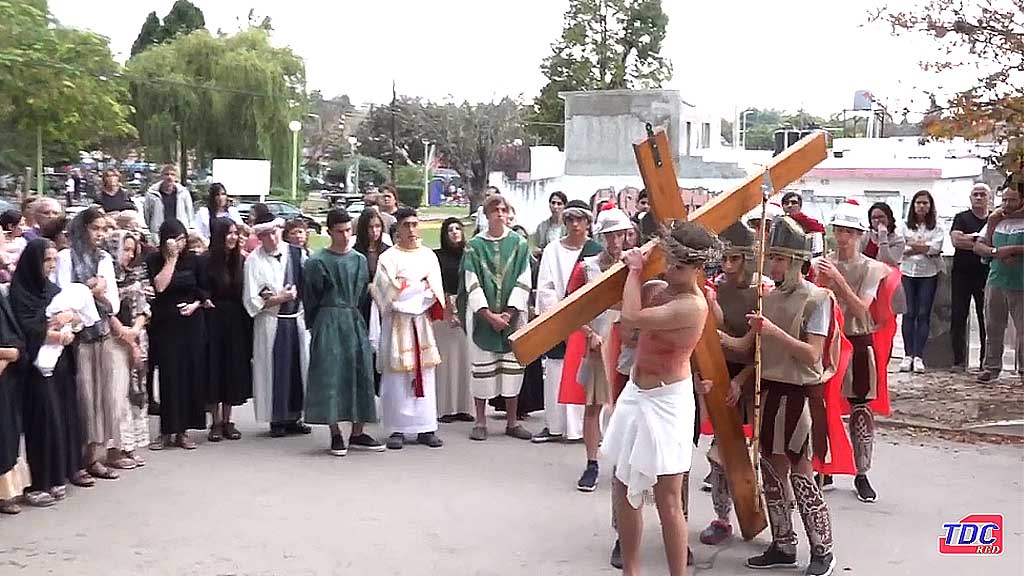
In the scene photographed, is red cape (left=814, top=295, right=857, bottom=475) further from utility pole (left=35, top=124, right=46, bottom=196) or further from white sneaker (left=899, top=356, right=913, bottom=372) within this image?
utility pole (left=35, top=124, right=46, bottom=196)

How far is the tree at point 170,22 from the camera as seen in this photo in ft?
178

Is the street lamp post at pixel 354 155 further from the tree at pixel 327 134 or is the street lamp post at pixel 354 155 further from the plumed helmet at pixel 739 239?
the plumed helmet at pixel 739 239

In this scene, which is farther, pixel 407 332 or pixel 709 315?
pixel 407 332

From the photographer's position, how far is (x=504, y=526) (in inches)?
259

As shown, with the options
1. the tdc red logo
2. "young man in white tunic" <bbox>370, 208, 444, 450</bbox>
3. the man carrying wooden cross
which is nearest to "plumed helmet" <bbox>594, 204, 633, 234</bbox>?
"young man in white tunic" <bbox>370, 208, 444, 450</bbox>

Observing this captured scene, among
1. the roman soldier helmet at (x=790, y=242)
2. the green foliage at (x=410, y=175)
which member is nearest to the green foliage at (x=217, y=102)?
the green foliage at (x=410, y=175)

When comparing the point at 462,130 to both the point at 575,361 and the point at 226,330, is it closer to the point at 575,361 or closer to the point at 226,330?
the point at 226,330

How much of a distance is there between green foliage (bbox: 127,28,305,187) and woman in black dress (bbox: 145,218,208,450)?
30.0 metres

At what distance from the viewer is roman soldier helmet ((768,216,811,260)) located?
5.50m

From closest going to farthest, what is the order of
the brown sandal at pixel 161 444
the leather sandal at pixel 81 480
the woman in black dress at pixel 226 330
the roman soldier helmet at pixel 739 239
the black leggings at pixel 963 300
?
the roman soldier helmet at pixel 739 239 → the leather sandal at pixel 81 480 → the brown sandal at pixel 161 444 → the woman in black dress at pixel 226 330 → the black leggings at pixel 963 300

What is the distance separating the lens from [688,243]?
487cm

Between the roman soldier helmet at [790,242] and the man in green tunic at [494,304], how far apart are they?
3.50 m

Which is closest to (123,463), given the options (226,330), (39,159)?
(226,330)

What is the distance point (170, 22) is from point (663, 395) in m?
53.9
